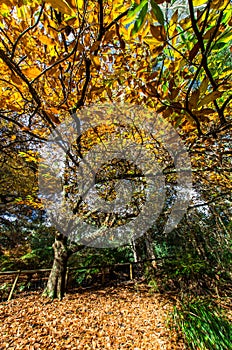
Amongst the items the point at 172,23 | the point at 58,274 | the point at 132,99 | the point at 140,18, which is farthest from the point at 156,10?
the point at 58,274

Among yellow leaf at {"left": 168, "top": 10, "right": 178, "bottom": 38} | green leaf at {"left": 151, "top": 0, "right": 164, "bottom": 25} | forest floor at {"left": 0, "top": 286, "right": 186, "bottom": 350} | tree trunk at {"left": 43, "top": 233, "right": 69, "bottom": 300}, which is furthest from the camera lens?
tree trunk at {"left": 43, "top": 233, "right": 69, "bottom": 300}

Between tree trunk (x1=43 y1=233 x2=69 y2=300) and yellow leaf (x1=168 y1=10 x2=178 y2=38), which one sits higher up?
yellow leaf (x1=168 y1=10 x2=178 y2=38)

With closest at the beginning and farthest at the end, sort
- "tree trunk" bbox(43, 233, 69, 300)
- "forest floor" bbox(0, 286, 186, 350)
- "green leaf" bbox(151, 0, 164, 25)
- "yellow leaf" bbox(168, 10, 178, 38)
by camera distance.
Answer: "green leaf" bbox(151, 0, 164, 25) < "yellow leaf" bbox(168, 10, 178, 38) < "forest floor" bbox(0, 286, 186, 350) < "tree trunk" bbox(43, 233, 69, 300)

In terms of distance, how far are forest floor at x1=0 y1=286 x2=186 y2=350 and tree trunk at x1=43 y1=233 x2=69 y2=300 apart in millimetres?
220

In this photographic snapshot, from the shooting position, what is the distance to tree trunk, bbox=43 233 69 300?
16.2 ft

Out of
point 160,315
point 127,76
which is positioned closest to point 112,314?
point 160,315

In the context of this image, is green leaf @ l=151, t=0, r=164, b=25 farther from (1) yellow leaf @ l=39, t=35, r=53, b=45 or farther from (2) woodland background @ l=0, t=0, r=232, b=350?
(1) yellow leaf @ l=39, t=35, r=53, b=45

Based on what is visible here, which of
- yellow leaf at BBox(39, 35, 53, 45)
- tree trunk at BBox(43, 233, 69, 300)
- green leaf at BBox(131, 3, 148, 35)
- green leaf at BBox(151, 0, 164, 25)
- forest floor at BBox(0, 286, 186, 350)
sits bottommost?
forest floor at BBox(0, 286, 186, 350)

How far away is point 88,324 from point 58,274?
1.74 metres

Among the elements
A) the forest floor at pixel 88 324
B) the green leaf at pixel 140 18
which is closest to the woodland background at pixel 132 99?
the green leaf at pixel 140 18

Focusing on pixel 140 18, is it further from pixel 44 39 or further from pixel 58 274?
pixel 58 274

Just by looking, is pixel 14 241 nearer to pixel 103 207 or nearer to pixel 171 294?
pixel 103 207

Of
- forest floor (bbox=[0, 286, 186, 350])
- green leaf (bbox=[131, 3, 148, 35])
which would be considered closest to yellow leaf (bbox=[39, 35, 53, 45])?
green leaf (bbox=[131, 3, 148, 35])

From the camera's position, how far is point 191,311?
9.94ft
